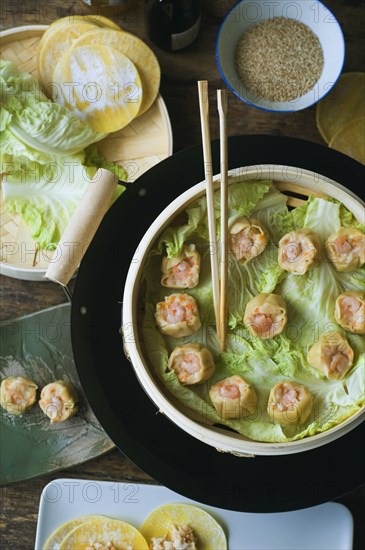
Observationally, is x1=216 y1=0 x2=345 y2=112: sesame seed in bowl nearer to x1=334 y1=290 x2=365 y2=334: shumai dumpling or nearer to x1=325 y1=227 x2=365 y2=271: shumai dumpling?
x1=325 y1=227 x2=365 y2=271: shumai dumpling

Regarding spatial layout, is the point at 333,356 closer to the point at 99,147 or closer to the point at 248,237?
the point at 248,237

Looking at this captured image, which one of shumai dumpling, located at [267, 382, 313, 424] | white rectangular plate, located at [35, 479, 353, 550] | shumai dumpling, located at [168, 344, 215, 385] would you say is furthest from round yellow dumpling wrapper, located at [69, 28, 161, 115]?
white rectangular plate, located at [35, 479, 353, 550]

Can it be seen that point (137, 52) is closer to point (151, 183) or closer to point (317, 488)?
point (151, 183)

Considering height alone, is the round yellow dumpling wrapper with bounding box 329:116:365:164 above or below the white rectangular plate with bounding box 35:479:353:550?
above

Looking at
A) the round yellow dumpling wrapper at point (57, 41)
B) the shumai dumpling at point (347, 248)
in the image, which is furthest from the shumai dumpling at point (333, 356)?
the round yellow dumpling wrapper at point (57, 41)

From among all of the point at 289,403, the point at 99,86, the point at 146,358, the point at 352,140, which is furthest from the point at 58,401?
the point at 352,140
